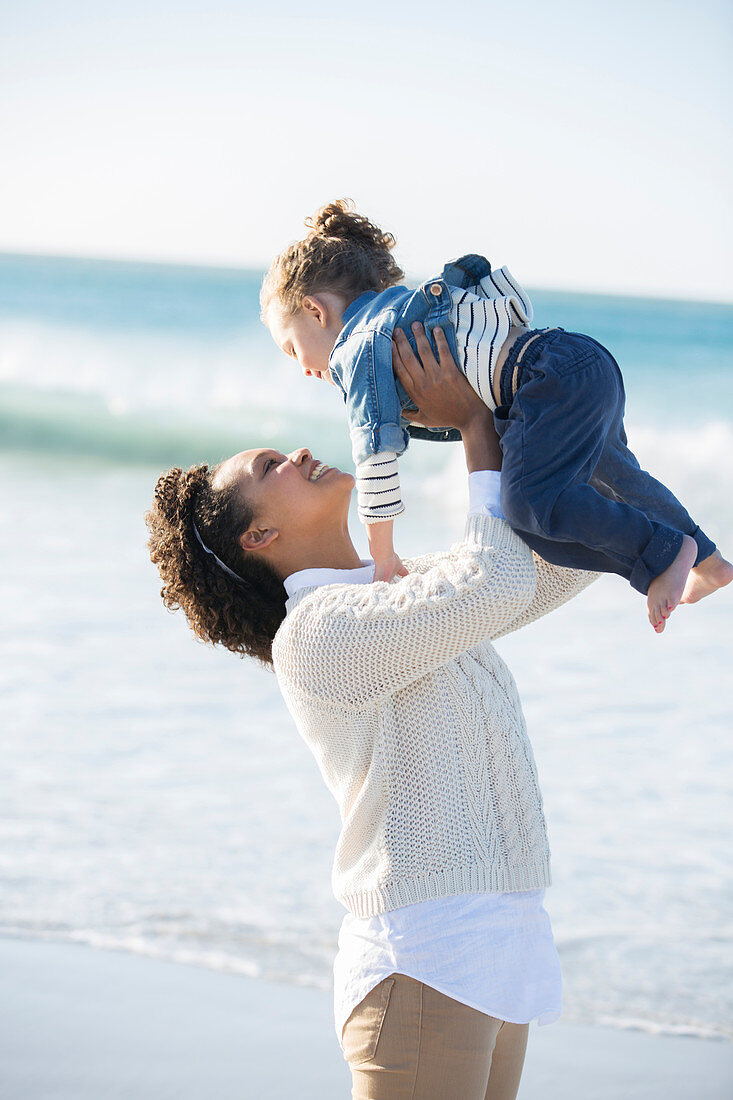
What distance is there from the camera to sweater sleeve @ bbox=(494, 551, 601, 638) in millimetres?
1664

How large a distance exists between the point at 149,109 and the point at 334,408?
16.3ft

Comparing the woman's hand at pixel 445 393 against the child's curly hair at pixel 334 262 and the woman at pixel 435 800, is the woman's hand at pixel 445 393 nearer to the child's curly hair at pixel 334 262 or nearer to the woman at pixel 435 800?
the woman at pixel 435 800

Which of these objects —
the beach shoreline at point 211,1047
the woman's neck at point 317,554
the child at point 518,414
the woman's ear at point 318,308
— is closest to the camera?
the child at point 518,414

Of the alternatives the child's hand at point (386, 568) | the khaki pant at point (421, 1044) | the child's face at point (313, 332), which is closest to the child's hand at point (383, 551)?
the child's hand at point (386, 568)

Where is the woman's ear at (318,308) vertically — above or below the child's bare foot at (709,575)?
above

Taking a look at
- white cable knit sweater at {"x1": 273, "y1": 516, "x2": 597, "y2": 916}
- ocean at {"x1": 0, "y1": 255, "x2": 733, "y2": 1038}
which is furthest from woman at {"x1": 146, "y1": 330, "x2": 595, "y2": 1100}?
ocean at {"x1": 0, "y1": 255, "x2": 733, "y2": 1038}

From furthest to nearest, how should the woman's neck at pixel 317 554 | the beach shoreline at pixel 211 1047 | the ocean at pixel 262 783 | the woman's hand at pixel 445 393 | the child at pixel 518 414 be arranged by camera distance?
the ocean at pixel 262 783
the beach shoreline at pixel 211 1047
the woman's neck at pixel 317 554
the woman's hand at pixel 445 393
the child at pixel 518 414

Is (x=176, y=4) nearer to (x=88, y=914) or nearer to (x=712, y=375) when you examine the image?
(x=712, y=375)

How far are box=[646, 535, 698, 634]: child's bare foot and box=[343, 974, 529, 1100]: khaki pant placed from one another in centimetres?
59

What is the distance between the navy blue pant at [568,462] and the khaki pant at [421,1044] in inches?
25.0

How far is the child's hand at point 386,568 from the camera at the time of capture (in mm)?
1646

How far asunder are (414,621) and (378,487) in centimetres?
35

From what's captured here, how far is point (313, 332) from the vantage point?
1.95 metres

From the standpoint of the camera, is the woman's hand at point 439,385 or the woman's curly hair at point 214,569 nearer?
the woman's hand at point 439,385
